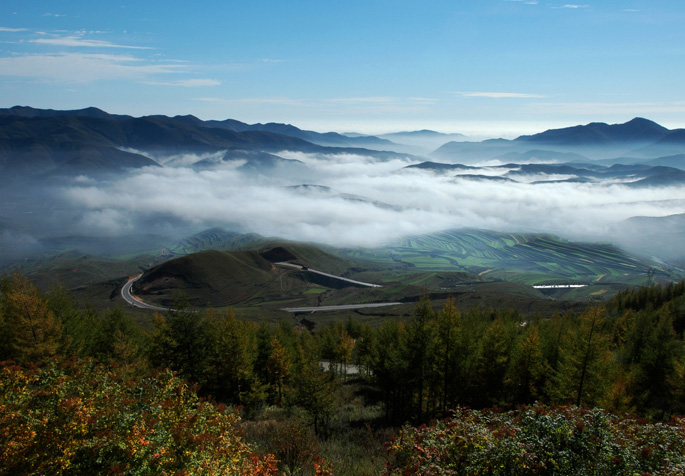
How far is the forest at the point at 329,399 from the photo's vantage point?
12852mm

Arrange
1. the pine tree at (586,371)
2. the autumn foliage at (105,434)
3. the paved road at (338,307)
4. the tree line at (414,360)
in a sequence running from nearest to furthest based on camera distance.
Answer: the autumn foliage at (105,434), the pine tree at (586,371), the tree line at (414,360), the paved road at (338,307)

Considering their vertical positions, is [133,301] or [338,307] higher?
[338,307]

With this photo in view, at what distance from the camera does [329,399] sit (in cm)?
3328

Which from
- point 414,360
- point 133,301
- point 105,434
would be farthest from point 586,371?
point 133,301

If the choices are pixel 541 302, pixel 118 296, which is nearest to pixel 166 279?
pixel 118 296

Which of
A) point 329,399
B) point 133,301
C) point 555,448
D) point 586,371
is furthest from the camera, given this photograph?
point 133,301

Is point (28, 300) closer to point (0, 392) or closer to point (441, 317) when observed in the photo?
point (0, 392)

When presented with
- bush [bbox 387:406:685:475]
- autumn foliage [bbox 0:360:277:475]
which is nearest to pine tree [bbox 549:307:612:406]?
bush [bbox 387:406:685:475]

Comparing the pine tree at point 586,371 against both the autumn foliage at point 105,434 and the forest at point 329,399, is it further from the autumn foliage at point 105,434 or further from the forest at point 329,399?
the autumn foliage at point 105,434

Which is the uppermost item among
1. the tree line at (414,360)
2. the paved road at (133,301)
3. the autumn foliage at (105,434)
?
the autumn foliage at (105,434)

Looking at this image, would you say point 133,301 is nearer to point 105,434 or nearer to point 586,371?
point 586,371

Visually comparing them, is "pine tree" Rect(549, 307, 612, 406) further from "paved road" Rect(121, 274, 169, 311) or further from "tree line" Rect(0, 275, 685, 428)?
"paved road" Rect(121, 274, 169, 311)

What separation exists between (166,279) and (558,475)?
21038 cm

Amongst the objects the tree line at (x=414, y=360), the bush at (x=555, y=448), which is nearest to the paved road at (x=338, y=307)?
the tree line at (x=414, y=360)
